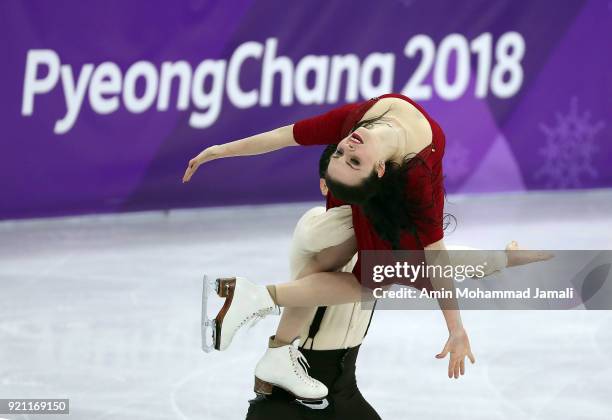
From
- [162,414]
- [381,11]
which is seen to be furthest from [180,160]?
[162,414]

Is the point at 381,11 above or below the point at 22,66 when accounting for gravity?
above

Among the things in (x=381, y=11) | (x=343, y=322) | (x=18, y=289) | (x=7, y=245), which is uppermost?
(x=381, y=11)

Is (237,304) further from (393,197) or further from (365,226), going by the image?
(393,197)

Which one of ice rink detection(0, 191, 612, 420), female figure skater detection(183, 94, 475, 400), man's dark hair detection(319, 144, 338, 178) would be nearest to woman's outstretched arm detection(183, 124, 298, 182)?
man's dark hair detection(319, 144, 338, 178)

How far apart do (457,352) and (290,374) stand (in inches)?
22.4

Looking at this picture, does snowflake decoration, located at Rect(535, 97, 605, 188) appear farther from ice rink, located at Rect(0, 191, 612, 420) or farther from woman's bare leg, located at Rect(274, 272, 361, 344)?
woman's bare leg, located at Rect(274, 272, 361, 344)

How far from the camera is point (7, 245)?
250 inches

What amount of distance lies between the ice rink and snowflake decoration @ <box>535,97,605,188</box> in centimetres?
107

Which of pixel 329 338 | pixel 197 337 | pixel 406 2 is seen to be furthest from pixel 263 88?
pixel 329 338

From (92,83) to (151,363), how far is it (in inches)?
119

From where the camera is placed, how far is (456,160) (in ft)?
25.6

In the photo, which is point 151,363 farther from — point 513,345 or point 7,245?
point 7,245

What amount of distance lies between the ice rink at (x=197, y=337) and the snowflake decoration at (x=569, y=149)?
1072 mm

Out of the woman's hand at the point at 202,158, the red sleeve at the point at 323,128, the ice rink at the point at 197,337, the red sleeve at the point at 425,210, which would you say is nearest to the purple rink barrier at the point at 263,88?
the ice rink at the point at 197,337
